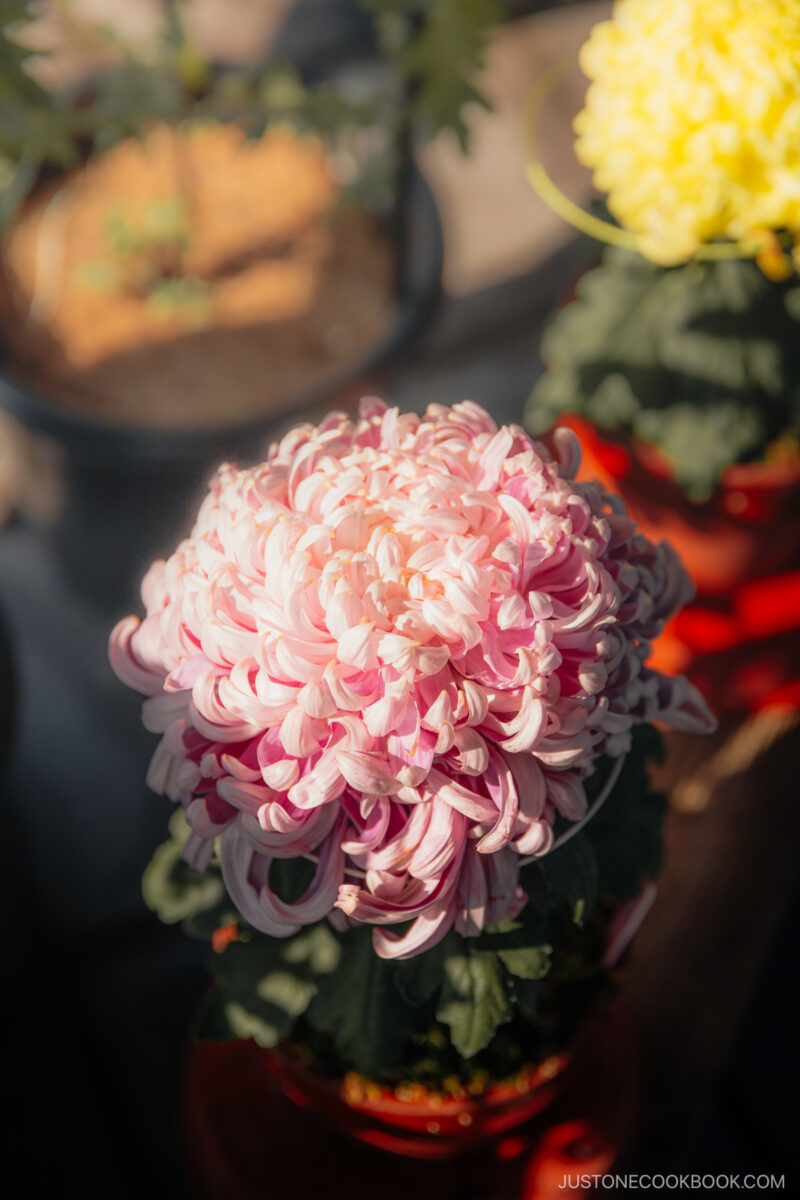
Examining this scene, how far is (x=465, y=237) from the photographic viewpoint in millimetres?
1356

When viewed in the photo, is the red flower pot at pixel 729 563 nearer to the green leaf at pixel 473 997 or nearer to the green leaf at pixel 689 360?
the green leaf at pixel 689 360

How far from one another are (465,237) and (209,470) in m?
0.54

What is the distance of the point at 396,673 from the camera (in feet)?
1.12

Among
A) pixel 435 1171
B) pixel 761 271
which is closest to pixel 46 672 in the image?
pixel 435 1171

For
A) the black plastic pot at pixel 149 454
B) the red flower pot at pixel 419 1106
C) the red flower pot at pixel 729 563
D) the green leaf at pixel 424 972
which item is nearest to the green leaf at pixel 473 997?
the green leaf at pixel 424 972

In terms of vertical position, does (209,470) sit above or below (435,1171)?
above

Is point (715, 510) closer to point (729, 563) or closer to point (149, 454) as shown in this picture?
point (729, 563)

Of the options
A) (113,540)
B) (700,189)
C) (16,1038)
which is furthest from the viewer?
(113,540)

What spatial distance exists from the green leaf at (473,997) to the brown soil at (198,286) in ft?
2.57

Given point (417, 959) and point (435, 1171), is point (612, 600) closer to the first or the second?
point (417, 959)

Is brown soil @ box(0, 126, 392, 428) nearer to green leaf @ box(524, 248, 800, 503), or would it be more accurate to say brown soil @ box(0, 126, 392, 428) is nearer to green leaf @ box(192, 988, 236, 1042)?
green leaf @ box(524, 248, 800, 503)

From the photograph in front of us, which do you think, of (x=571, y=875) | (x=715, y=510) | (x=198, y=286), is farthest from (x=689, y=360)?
(x=198, y=286)

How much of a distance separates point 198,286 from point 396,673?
995 millimetres

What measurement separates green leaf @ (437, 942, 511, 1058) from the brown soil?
78 cm
